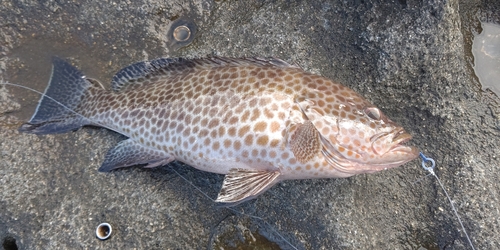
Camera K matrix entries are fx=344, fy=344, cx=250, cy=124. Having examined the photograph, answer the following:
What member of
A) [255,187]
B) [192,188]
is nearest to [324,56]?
[255,187]

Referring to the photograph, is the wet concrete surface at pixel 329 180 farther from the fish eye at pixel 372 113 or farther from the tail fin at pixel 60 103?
the fish eye at pixel 372 113

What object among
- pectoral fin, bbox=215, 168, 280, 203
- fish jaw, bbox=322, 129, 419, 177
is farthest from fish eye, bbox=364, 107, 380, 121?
pectoral fin, bbox=215, 168, 280, 203

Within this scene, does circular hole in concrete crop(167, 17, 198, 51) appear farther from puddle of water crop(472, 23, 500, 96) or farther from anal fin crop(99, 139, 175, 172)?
puddle of water crop(472, 23, 500, 96)

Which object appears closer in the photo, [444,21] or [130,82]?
[444,21]

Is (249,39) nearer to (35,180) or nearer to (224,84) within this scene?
(224,84)

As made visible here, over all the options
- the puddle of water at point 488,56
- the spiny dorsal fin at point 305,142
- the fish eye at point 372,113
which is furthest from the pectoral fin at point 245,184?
the puddle of water at point 488,56

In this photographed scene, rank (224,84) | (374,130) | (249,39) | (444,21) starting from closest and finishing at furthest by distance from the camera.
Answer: (374,130) → (224,84) → (444,21) → (249,39)

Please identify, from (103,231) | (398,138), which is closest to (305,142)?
(398,138)
